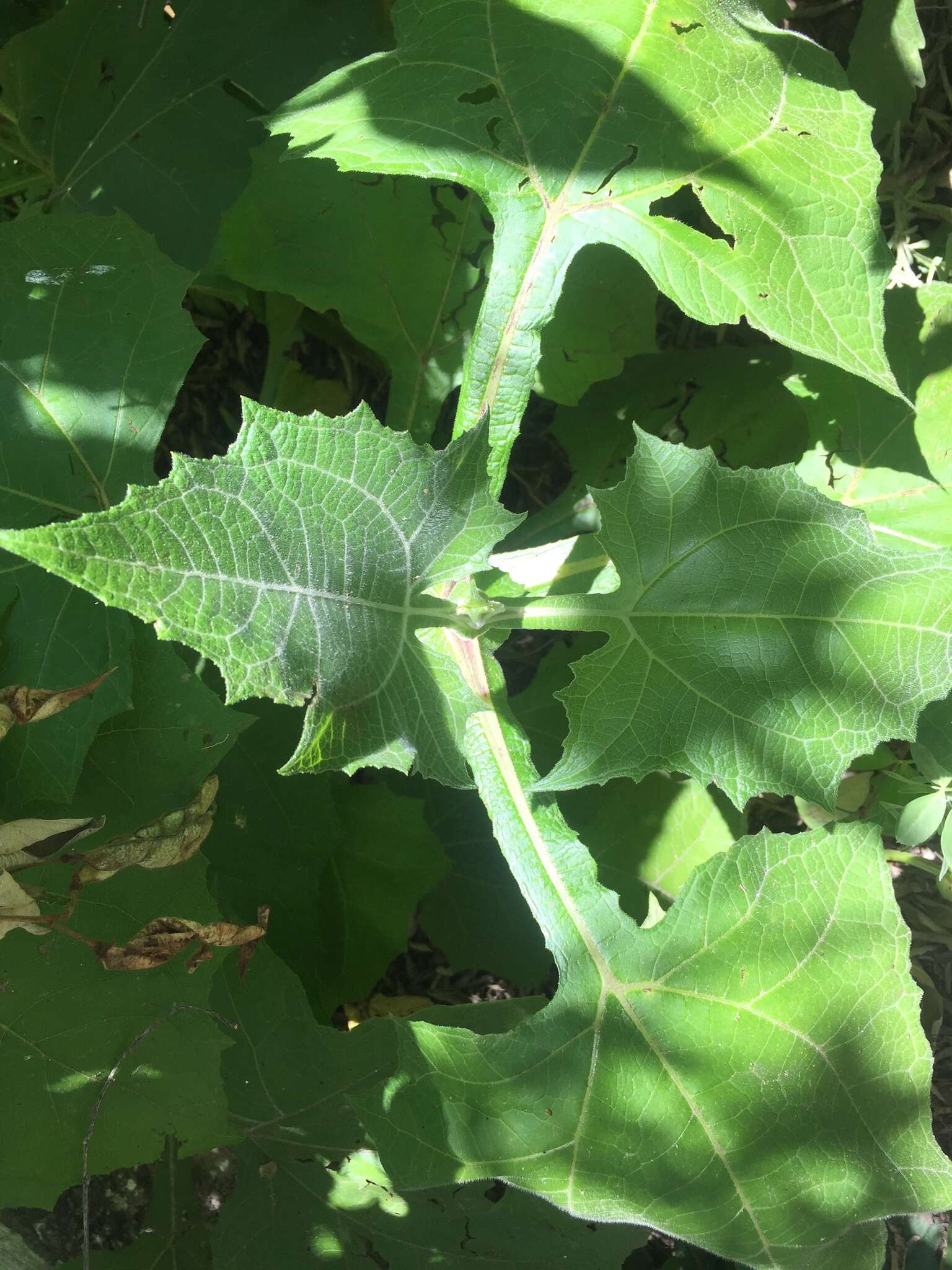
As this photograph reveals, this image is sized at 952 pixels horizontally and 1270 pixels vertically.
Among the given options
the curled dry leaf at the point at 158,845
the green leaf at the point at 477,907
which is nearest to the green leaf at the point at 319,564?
the curled dry leaf at the point at 158,845

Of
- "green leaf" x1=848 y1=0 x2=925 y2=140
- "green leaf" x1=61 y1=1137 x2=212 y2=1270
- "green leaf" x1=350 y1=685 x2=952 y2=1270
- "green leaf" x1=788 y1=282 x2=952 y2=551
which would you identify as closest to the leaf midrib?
"green leaf" x1=350 y1=685 x2=952 y2=1270

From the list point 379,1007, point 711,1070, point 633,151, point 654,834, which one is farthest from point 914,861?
point 633,151

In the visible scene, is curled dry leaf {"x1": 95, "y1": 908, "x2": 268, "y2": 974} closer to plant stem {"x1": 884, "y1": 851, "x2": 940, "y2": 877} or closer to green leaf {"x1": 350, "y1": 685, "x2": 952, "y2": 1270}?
green leaf {"x1": 350, "y1": 685, "x2": 952, "y2": 1270}

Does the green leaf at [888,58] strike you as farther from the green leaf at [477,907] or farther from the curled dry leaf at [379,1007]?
the curled dry leaf at [379,1007]

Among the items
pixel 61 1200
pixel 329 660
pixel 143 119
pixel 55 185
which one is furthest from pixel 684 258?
pixel 61 1200

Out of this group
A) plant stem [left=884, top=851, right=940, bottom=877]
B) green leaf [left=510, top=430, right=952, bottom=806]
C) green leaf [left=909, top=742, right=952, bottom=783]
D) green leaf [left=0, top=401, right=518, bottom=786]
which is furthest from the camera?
plant stem [left=884, top=851, right=940, bottom=877]

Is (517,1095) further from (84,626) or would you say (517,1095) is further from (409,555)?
(84,626)
